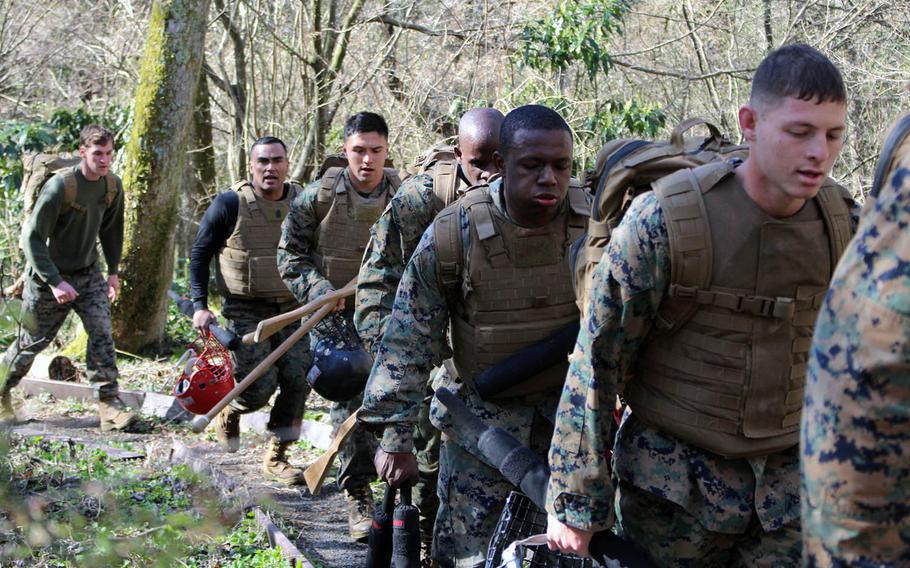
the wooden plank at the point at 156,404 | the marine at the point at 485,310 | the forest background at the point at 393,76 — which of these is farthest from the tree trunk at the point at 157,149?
the marine at the point at 485,310

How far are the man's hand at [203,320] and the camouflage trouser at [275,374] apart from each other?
177 mm

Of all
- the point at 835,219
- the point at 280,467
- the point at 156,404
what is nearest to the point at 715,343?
the point at 835,219

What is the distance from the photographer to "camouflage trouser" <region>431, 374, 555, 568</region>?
4047 millimetres

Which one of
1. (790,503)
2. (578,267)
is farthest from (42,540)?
(790,503)

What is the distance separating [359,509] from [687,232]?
3.79 meters

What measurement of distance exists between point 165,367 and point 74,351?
99 cm

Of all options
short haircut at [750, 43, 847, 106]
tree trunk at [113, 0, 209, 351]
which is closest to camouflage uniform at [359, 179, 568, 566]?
short haircut at [750, 43, 847, 106]

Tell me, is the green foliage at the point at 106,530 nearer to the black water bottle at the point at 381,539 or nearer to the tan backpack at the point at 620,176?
the black water bottle at the point at 381,539

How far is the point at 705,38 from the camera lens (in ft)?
39.2

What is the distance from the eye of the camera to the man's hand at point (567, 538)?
9.36 feet

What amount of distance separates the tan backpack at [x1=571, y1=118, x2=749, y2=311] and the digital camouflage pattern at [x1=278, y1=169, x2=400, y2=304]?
3515mm

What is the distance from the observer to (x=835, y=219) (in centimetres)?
292

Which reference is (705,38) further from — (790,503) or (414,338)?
(790,503)

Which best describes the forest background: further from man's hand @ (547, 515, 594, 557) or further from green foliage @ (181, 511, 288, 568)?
man's hand @ (547, 515, 594, 557)
